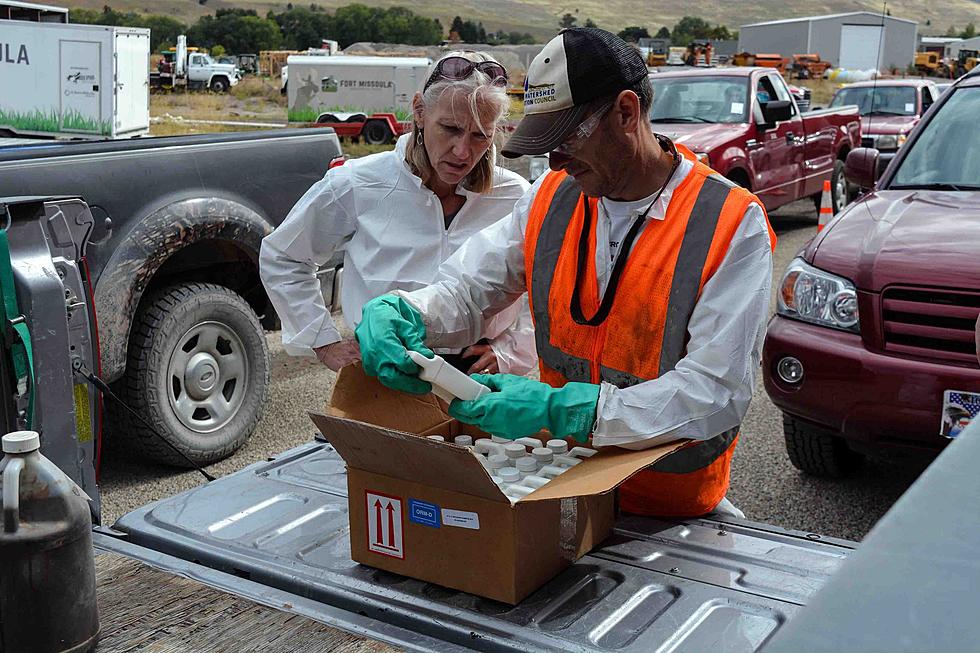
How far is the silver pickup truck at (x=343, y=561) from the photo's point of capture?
1.97m

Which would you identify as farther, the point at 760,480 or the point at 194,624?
the point at 760,480

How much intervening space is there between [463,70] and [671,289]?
113 cm

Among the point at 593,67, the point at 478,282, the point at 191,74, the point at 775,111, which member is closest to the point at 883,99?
the point at 775,111

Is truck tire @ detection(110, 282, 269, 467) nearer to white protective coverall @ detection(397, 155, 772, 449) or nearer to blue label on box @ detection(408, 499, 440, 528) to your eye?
white protective coverall @ detection(397, 155, 772, 449)

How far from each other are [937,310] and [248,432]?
335 cm

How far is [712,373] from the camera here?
2.32 metres

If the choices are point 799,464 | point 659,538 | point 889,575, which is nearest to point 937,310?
point 799,464

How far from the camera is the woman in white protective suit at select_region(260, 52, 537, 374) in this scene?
321 cm

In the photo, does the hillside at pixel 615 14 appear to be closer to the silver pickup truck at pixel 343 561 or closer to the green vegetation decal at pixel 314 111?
the green vegetation decal at pixel 314 111

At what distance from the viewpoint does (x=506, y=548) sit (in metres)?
2.05

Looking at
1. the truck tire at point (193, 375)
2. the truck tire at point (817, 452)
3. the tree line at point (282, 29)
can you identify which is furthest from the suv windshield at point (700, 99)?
the tree line at point (282, 29)

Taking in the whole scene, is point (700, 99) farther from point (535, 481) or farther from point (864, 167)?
point (535, 481)

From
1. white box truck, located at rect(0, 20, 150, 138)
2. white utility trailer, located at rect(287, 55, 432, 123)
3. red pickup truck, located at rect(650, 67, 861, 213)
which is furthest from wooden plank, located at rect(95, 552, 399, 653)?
white utility trailer, located at rect(287, 55, 432, 123)

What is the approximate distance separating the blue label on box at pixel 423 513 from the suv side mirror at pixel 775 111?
10.2 m
